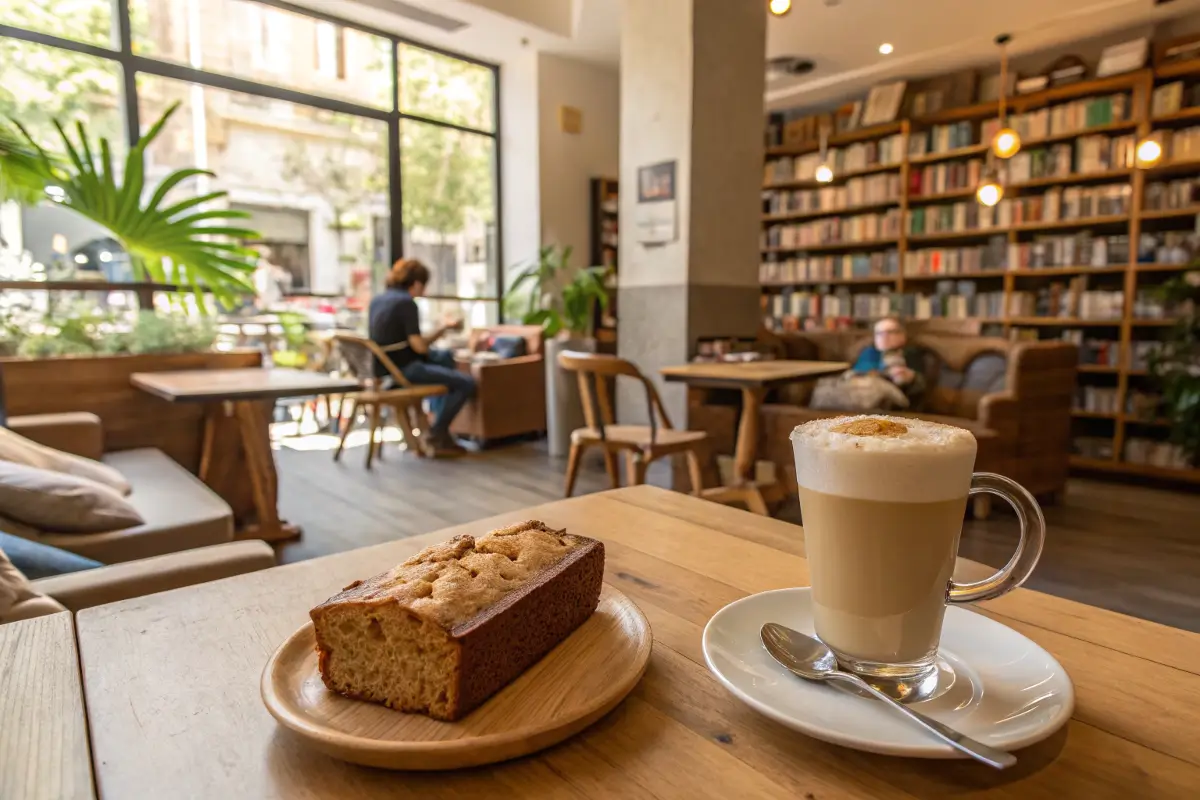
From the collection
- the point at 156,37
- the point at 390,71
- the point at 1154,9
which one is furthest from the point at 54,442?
the point at 1154,9

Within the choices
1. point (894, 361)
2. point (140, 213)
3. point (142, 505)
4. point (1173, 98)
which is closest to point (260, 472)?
point (142, 505)

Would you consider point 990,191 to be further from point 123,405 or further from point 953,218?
point 123,405

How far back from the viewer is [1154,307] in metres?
4.72

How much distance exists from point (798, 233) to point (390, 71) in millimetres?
4113

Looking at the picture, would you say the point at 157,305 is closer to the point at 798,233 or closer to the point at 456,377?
the point at 456,377

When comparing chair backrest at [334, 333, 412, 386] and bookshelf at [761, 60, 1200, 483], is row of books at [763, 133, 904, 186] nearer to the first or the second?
bookshelf at [761, 60, 1200, 483]

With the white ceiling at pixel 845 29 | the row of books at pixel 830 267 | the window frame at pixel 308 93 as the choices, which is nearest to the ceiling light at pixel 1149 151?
the white ceiling at pixel 845 29

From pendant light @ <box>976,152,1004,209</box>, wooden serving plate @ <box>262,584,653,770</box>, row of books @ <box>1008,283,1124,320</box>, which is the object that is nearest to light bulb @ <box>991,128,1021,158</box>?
pendant light @ <box>976,152,1004,209</box>

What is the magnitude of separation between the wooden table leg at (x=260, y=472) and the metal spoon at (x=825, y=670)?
2.84 metres

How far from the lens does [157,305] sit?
497 centimetres

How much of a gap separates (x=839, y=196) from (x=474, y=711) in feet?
22.6

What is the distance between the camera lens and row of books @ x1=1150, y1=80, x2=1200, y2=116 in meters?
4.56

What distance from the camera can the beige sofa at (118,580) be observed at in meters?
0.93

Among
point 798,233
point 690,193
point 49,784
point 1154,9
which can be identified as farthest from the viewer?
point 798,233
